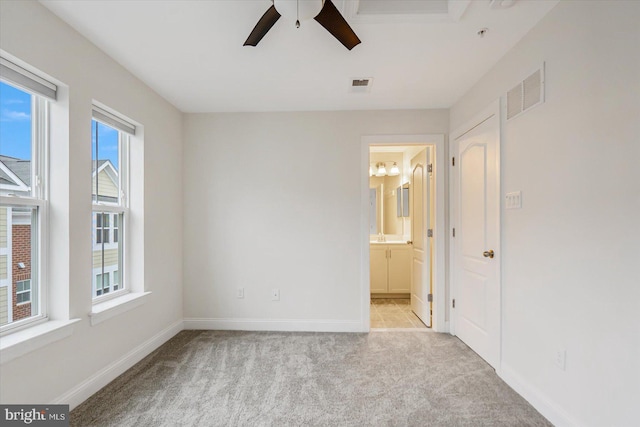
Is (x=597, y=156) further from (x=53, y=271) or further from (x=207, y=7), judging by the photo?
(x=53, y=271)

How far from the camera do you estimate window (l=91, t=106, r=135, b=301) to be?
91.5 inches

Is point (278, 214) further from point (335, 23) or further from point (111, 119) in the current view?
point (335, 23)

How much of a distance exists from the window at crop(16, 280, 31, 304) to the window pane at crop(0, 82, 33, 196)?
54 centimetres

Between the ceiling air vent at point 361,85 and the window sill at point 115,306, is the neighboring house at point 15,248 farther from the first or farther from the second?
the ceiling air vent at point 361,85

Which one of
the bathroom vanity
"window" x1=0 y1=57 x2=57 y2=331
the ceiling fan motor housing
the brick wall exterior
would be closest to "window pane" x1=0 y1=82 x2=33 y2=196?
"window" x1=0 y1=57 x2=57 y2=331

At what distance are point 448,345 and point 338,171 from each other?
2.13 metres

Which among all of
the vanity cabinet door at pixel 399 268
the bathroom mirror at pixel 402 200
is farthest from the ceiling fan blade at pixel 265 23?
the vanity cabinet door at pixel 399 268

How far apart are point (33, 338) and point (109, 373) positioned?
808 millimetres

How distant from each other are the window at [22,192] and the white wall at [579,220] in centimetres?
312

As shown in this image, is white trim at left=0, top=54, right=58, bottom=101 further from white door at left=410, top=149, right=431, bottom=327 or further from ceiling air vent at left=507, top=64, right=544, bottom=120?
white door at left=410, top=149, right=431, bottom=327

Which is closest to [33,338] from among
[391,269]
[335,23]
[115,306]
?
[115,306]

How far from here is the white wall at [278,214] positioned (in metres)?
3.33

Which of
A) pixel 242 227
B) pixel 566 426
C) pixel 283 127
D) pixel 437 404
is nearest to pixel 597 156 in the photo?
pixel 566 426

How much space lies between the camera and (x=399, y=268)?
4.73 metres
